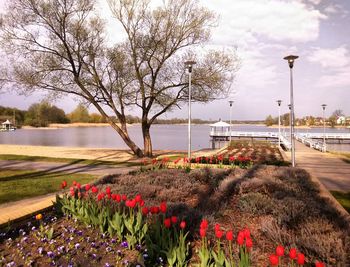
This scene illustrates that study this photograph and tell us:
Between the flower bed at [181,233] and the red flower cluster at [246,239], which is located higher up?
the red flower cluster at [246,239]

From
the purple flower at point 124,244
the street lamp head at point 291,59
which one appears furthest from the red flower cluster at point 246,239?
the street lamp head at point 291,59

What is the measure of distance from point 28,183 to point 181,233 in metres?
9.01

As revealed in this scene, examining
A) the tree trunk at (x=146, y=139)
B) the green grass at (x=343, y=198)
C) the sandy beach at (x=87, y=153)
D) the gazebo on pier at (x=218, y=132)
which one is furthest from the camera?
the gazebo on pier at (x=218, y=132)

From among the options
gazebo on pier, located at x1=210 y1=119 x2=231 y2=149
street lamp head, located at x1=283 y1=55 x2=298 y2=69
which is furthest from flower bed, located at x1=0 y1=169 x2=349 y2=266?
gazebo on pier, located at x1=210 y1=119 x2=231 y2=149

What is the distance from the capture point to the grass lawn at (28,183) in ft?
28.6

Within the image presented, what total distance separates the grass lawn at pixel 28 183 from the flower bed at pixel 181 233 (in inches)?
159

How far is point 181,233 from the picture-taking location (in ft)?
11.1

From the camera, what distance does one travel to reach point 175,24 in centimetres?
1794

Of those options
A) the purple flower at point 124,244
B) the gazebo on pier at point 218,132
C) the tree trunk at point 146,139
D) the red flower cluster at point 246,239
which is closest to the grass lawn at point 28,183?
the purple flower at point 124,244

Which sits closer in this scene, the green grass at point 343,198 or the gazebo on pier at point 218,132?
the green grass at point 343,198

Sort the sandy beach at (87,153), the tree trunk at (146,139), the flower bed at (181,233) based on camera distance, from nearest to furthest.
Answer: the flower bed at (181,233) → the sandy beach at (87,153) → the tree trunk at (146,139)

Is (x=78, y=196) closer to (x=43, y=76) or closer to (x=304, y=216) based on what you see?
(x=304, y=216)

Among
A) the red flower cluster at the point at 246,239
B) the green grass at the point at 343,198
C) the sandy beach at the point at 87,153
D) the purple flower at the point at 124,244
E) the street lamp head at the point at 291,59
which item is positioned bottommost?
the green grass at the point at 343,198

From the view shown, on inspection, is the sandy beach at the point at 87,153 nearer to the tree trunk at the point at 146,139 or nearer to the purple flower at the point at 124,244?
the tree trunk at the point at 146,139
